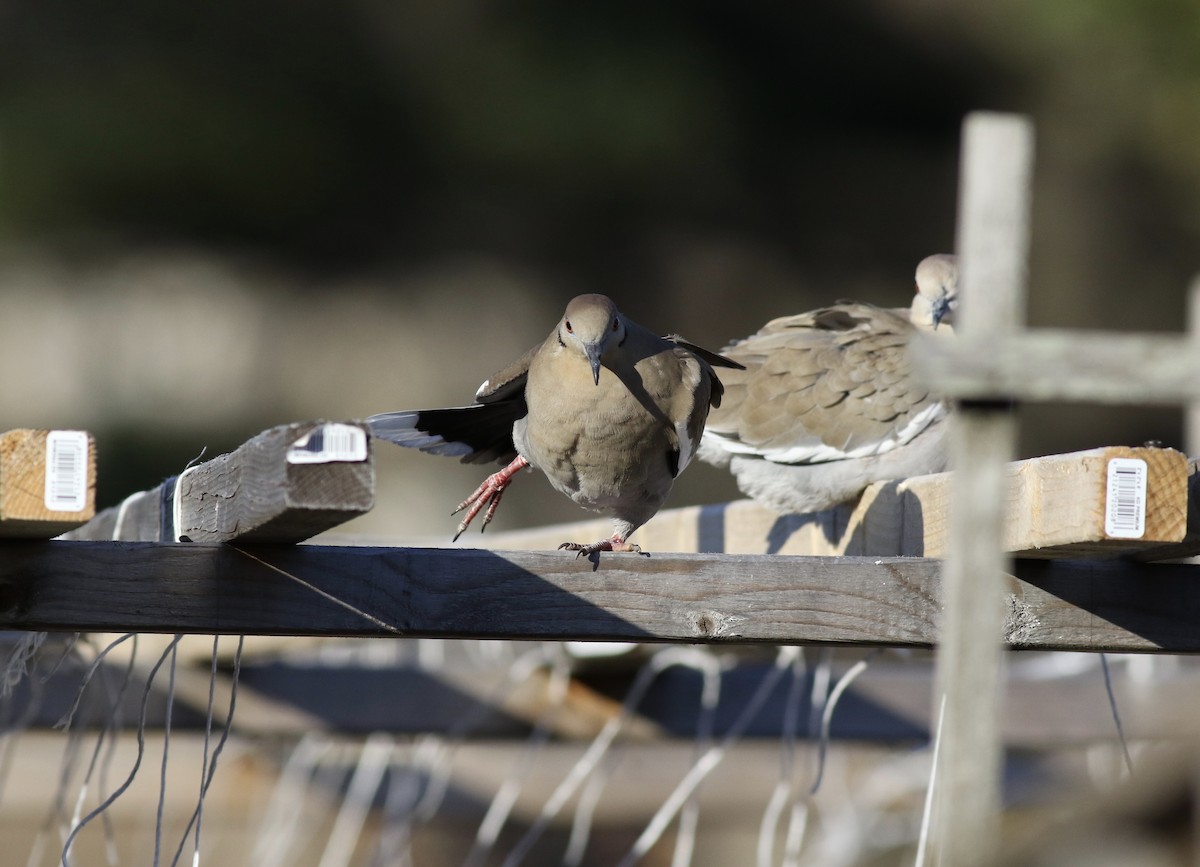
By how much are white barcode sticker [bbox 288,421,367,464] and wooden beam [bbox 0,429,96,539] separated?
19 cm

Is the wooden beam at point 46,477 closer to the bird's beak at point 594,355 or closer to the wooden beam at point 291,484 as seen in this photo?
the wooden beam at point 291,484

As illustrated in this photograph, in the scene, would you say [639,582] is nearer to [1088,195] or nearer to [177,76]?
[177,76]

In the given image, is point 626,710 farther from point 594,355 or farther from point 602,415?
point 594,355

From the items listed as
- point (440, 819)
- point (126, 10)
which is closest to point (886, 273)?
point (126, 10)

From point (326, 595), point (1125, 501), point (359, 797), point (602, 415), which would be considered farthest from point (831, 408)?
point (359, 797)


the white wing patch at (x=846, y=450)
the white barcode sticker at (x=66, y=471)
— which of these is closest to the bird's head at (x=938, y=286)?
the white wing patch at (x=846, y=450)

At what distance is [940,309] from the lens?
10.3 ft

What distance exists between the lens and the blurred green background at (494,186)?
8.87m

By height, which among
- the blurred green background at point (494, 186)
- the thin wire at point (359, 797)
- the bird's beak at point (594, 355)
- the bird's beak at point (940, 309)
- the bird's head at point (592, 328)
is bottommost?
the thin wire at point (359, 797)

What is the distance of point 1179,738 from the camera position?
3.70ft

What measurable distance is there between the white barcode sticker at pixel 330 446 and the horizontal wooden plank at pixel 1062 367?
1.99 feet

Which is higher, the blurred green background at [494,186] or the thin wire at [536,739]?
the blurred green background at [494,186]

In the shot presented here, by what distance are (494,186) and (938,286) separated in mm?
6514

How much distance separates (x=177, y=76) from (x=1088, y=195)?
18.3 ft
